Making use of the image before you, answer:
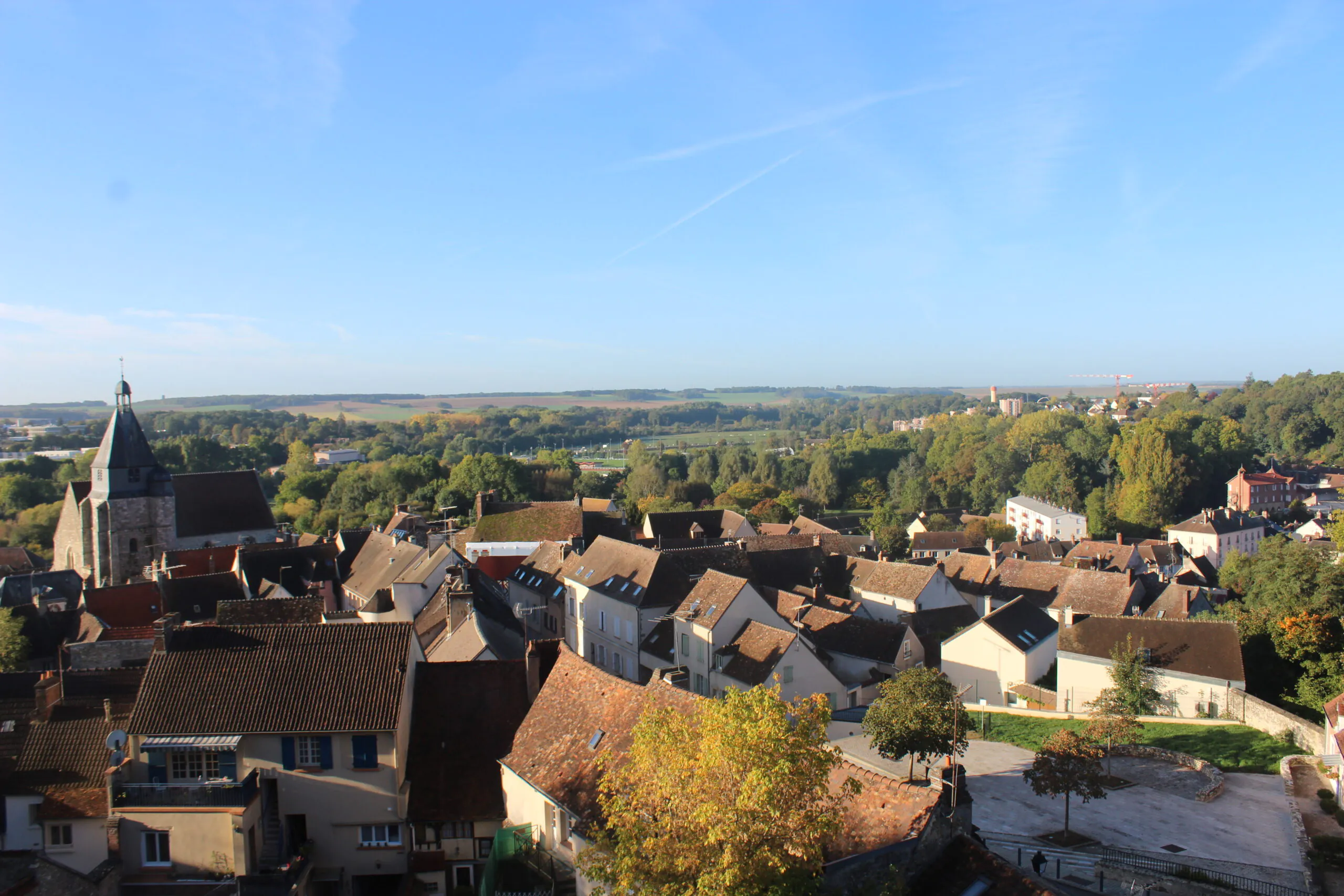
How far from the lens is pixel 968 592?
176 feet

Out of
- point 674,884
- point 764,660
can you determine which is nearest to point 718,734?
point 674,884

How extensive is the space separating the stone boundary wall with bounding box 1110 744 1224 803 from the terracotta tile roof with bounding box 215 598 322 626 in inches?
1077

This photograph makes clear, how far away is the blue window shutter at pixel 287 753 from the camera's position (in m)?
18.9

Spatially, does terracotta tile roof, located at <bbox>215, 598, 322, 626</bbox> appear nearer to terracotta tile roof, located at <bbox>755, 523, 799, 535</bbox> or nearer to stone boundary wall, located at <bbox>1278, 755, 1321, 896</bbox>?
stone boundary wall, located at <bbox>1278, 755, 1321, 896</bbox>

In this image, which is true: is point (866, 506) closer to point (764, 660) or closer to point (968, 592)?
point (968, 592)

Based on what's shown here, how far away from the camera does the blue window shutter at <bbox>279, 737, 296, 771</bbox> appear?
18938 mm

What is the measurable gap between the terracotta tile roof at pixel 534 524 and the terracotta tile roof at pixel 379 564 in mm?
7811

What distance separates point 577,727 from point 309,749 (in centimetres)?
576

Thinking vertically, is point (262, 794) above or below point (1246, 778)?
above

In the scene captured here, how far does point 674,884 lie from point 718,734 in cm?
208

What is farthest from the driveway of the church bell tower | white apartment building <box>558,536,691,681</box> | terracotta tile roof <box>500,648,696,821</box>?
the church bell tower

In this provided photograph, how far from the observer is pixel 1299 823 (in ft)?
68.9

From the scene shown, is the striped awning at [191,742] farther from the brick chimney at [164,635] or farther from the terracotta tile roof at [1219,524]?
the terracotta tile roof at [1219,524]

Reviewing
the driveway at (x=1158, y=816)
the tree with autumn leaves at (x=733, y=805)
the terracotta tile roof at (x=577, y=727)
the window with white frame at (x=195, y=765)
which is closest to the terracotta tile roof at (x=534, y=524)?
the driveway at (x=1158, y=816)
